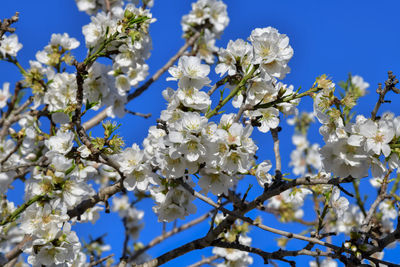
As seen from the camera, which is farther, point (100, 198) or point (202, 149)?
point (100, 198)

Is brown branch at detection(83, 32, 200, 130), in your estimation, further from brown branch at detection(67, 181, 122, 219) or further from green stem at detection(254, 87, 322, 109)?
green stem at detection(254, 87, 322, 109)

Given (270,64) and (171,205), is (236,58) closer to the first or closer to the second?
(270,64)

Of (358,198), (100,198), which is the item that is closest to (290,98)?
(100,198)

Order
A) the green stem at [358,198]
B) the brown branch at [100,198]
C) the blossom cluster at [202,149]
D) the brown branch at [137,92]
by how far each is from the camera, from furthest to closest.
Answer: the brown branch at [137,92] → the green stem at [358,198] → the brown branch at [100,198] → the blossom cluster at [202,149]

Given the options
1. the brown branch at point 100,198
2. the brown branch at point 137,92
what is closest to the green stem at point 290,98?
the brown branch at point 100,198

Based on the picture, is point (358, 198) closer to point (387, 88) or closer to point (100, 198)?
point (387, 88)

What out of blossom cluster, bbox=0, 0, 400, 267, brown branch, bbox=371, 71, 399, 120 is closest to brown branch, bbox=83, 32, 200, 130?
blossom cluster, bbox=0, 0, 400, 267

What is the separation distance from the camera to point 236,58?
7.52 ft

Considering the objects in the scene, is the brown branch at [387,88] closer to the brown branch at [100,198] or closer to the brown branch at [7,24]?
the brown branch at [100,198]

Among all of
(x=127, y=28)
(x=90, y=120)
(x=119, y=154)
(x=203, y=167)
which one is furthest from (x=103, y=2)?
(x=203, y=167)

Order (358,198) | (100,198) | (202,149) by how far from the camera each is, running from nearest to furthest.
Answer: (202,149) < (100,198) < (358,198)

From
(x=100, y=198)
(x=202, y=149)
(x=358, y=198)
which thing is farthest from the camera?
(x=358, y=198)

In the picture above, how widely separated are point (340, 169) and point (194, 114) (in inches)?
29.1

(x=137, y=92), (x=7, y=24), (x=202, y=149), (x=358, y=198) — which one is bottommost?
(x=202, y=149)
